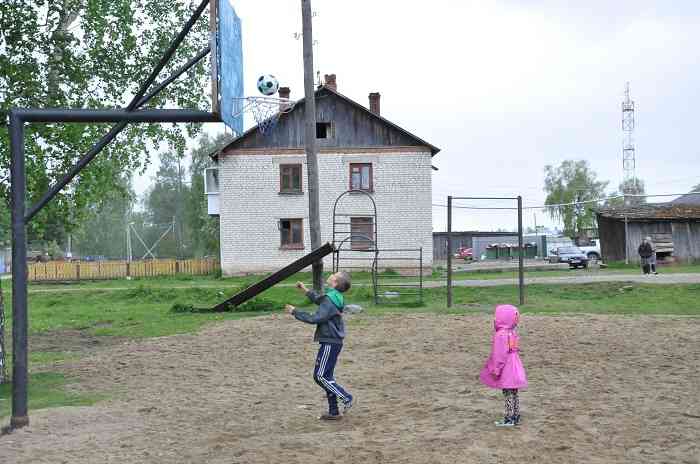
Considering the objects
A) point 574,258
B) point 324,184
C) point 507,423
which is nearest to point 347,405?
point 507,423

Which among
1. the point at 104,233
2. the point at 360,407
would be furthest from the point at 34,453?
the point at 104,233

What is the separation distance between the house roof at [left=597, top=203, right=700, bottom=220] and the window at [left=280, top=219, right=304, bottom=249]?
16.5 metres

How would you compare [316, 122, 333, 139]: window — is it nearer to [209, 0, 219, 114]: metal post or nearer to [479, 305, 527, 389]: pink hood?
[209, 0, 219, 114]: metal post

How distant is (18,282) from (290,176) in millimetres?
29671

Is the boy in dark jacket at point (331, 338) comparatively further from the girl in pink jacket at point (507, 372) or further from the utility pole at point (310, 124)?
the utility pole at point (310, 124)

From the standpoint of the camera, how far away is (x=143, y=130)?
56.6ft

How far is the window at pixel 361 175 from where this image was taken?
3766cm

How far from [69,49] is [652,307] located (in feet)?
49.0

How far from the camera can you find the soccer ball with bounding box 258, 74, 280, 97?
14829mm

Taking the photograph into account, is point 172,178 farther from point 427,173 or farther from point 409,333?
point 409,333

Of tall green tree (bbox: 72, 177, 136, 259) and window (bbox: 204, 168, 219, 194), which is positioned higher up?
window (bbox: 204, 168, 219, 194)

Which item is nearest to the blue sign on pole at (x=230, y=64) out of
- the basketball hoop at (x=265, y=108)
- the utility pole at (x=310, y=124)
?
the basketball hoop at (x=265, y=108)

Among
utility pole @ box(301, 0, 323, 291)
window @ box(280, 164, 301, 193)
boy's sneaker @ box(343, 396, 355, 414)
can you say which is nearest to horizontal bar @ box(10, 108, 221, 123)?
boy's sneaker @ box(343, 396, 355, 414)

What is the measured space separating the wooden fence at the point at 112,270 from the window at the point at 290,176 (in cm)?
800
